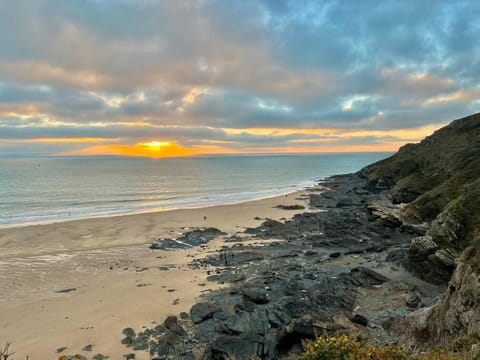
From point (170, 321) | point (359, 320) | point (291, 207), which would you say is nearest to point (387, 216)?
point (291, 207)

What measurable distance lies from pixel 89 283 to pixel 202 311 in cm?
922

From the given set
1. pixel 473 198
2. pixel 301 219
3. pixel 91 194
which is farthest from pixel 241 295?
pixel 91 194

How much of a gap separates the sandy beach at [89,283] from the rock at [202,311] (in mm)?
875

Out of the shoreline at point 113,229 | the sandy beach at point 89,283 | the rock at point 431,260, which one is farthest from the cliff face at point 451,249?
the shoreline at point 113,229

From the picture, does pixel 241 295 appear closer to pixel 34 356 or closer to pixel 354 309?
pixel 354 309

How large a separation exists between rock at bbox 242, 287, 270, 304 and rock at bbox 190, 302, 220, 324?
1.78 m

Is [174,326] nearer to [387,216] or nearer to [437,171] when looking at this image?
[387,216]

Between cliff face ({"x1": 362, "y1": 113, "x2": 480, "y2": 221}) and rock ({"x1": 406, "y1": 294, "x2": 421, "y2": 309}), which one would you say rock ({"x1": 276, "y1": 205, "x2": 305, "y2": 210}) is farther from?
rock ({"x1": 406, "y1": 294, "x2": 421, "y2": 309})

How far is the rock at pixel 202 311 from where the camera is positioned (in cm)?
1580

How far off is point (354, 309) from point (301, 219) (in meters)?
24.4

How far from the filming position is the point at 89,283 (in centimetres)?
2191

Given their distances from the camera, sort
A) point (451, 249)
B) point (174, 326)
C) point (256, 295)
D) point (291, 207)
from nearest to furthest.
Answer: point (174, 326), point (256, 295), point (451, 249), point (291, 207)

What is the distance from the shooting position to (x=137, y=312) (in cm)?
1727

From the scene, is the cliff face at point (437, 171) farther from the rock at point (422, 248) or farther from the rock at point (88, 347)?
the rock at point (88, 347)
